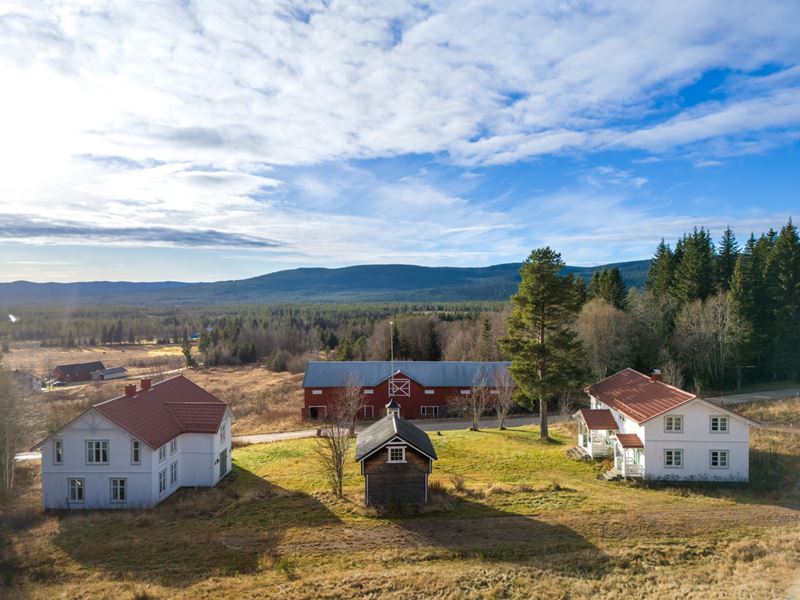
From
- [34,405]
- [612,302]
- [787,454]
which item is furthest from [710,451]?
[34,405]

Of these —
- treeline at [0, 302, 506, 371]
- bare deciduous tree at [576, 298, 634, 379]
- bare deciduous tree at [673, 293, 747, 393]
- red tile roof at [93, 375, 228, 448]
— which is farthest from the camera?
treeline at [0, 302, 506, 371]

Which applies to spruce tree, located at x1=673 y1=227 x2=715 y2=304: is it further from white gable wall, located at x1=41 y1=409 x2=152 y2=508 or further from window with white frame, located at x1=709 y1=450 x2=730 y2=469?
white gable wall, located at x1=41 y1=409 x2=152 y2=508

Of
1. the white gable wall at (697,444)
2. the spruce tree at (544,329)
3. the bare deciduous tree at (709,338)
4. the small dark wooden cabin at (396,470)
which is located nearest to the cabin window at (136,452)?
the small dark wooden cabin at (396,470)

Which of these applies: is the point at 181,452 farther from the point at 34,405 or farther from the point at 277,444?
the point at 34,405

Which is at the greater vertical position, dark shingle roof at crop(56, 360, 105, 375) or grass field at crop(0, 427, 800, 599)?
grass field at crop(0, 427, 800, 599)

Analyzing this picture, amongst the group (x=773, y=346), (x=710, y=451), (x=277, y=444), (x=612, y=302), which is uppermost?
(x=612, y=302)

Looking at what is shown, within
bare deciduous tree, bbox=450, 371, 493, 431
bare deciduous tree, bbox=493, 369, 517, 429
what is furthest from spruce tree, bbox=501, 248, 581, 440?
bare deciduous tree, bbox=450, 371, 493, 431

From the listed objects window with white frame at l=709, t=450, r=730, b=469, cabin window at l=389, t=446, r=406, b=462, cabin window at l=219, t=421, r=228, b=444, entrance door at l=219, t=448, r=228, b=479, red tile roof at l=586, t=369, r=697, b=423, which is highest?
red tile roof at l=586, t=369, r=697, b=423

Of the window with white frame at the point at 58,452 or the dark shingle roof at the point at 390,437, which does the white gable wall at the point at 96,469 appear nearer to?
the window with white frame at the point at 58,452
